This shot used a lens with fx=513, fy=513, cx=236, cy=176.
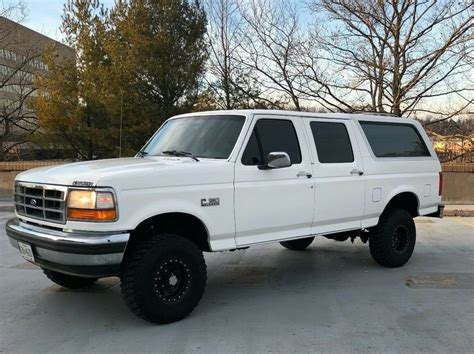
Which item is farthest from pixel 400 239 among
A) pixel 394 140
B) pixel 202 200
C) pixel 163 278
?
pixel 163 278

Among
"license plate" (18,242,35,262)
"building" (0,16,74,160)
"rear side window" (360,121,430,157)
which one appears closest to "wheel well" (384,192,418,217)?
"rear side window" (360,121,430,157)

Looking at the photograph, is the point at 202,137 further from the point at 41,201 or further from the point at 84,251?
the point at 84,251

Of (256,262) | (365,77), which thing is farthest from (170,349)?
(365,77)

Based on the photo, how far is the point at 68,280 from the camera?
5.70 metres

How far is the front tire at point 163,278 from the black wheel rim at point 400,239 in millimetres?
3195

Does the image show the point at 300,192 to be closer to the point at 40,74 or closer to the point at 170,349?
the point at 170,349

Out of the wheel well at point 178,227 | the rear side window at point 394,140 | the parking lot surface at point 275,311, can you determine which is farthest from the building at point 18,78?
the wheel well at point 178,227

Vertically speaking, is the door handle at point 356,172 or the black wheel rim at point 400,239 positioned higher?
the door handle at point 356,172

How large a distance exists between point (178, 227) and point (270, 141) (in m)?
1.36

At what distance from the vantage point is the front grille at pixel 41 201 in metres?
4.36

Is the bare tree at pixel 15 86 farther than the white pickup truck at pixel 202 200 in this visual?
Yes

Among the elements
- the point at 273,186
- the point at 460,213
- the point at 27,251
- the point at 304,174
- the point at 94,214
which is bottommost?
the point at 460,213

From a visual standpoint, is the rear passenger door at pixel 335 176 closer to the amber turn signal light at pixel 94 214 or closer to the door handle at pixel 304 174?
the door handle at pixel 304 174

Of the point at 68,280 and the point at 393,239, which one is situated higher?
the point at 393,239
